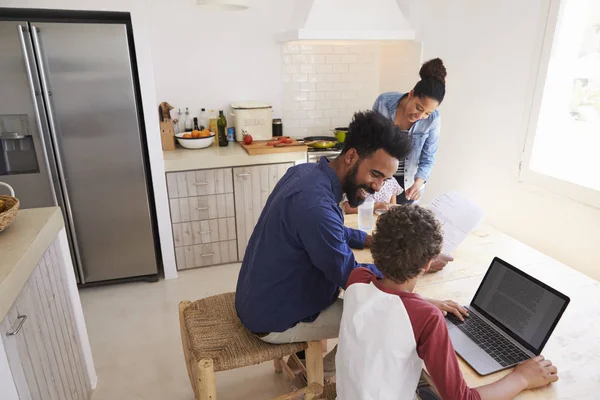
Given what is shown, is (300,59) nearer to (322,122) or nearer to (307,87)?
(307,87)

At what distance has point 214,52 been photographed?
136 inches

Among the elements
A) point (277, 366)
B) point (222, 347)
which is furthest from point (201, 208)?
point (222, 347)

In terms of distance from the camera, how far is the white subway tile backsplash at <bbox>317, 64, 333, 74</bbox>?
3.76 m

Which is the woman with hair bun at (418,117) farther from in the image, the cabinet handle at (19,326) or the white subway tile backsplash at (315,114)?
the cabinet handle at (19,326)

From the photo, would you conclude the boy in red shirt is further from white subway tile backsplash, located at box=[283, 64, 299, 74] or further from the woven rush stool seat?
white subway tile backsplash, located at box=[283, 64, 299, 74]

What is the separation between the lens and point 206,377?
1.47m

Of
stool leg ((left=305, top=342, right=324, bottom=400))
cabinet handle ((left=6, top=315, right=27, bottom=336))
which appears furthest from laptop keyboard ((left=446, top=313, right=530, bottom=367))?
cabinet handle ((left=6, top=315, right=27, bottom=336))

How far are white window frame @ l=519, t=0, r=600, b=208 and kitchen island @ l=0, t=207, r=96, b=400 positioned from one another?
2479 mm

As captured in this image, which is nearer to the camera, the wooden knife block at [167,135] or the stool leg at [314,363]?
the stool leg at [314,363]

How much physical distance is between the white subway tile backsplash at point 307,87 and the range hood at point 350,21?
0.53 metres

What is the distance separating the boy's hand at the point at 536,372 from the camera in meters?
1.08

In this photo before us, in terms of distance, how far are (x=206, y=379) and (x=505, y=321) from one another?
101 cm

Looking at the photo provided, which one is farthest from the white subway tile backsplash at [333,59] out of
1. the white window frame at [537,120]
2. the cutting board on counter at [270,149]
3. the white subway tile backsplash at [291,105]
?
the white window frame at [537,120]

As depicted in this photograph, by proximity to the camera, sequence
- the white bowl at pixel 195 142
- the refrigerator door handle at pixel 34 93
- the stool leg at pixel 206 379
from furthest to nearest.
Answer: the white bowl at pixel 195 142 < the refrigerator door handle at pixel 34 93 < the stool leg at pixel 206 379
